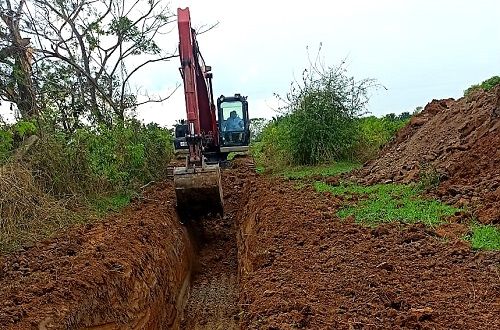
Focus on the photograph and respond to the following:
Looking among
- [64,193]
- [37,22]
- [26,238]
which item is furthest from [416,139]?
[37,22]

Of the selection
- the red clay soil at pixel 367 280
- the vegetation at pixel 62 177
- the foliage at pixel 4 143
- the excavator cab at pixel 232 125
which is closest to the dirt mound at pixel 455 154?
the red clay soil at pixel 367 280

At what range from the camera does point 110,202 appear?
12133 mm

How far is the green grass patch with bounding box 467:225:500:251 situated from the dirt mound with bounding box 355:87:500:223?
12.4 inches

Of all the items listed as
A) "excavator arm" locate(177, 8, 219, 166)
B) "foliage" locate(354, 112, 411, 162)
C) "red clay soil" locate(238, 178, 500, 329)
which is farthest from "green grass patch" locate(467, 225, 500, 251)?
"foliage" locate(354, 112, 411, 162)

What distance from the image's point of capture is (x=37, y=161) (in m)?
10.9

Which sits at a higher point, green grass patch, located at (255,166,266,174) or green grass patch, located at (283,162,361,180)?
green grass patch, located at (283,162,361,180)

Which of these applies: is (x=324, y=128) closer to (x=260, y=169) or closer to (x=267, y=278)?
(x=260, y=169)

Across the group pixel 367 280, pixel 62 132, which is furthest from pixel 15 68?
pixel 367 280

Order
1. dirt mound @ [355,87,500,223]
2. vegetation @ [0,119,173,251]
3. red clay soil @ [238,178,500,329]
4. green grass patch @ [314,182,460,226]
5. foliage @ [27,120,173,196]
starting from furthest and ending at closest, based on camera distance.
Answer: foliage @ [27,120,173,196]
vegetation @ [0,119,173,251]
dirt mound @ [355,87,500,223]
green grass patch @ [314,182,460,226]
red clay soil @ [238,178,500,329]

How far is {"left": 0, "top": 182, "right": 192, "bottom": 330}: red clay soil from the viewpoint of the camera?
20.6 feet

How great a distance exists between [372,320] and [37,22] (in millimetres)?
18470

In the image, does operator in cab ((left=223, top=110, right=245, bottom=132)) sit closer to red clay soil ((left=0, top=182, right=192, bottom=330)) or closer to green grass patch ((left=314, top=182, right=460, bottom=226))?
green grass patch ((left=314, top=182, right=460, bottom=226))

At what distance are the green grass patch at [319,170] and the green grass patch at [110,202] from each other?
14.3ft

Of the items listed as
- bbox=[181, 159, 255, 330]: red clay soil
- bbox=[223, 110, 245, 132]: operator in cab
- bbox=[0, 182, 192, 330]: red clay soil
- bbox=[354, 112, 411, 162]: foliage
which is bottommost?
bbox=[181, 159, 255, 330]: red clay soil
